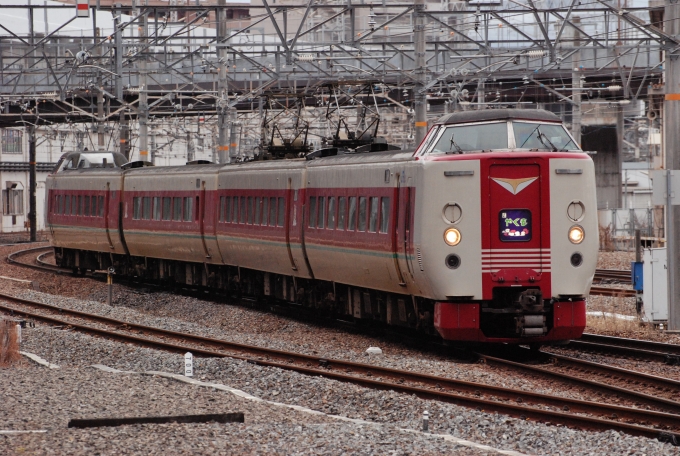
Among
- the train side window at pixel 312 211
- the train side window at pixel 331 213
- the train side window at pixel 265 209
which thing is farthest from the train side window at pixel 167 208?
the train side window at pixel 331 213

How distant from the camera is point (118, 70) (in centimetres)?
3003

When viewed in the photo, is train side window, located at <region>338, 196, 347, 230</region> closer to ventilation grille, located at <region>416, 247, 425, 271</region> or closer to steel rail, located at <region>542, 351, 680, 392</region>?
ventilation grille, located at <region>416, 247, 425, 271</region>

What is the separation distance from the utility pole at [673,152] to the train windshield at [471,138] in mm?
3984

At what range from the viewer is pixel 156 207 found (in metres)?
28.2

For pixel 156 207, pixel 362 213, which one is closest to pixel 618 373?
pixel 362 213

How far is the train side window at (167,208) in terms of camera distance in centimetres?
2738

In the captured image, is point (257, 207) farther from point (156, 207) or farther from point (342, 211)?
point (156, 207)

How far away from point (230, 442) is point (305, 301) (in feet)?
40.2

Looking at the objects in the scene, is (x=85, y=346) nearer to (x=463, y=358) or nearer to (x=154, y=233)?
(x=463, y=358)

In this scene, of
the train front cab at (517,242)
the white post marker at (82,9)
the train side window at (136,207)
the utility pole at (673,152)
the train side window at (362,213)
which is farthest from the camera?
the train side window at (136,207)

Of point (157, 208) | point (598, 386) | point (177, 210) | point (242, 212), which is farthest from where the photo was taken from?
point (157, 208)

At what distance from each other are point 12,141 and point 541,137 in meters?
59.9

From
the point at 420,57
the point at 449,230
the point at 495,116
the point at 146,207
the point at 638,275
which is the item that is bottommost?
the point at 638,275

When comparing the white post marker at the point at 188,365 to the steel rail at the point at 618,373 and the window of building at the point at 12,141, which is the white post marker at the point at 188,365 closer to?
the steel rail at the point at 618,373
